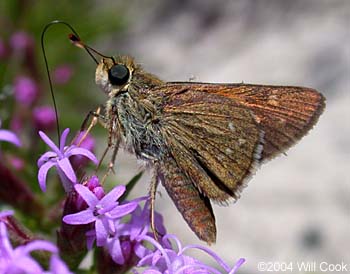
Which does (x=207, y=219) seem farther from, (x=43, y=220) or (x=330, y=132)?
(x=330, y=132)

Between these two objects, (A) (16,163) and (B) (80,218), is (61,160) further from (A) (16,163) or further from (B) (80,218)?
(A) (16,163)

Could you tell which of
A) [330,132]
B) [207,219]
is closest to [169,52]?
[330,132]

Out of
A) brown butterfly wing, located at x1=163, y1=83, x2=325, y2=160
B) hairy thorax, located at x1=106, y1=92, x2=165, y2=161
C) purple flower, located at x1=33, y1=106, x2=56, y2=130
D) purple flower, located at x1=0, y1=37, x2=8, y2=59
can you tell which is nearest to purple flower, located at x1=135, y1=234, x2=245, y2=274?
hairy thorax, located at x1=106, y1=92, x2=165, y2=161

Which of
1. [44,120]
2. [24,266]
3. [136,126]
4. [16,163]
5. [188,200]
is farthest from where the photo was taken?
[44,120]

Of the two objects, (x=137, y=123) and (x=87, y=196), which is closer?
(x=87, y=196)

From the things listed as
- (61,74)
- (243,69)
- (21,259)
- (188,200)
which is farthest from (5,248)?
(243,69)

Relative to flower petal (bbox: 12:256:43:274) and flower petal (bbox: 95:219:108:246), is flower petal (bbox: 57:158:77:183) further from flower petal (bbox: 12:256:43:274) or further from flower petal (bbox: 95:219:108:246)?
flower petal (bbox: 12:256:43:274)

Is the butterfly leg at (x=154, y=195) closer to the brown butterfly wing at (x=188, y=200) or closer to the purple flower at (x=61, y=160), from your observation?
the brown butterfly wing at (x=188, y=200)
